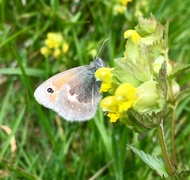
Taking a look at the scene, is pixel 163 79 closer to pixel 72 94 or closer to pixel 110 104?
pixel 110 104

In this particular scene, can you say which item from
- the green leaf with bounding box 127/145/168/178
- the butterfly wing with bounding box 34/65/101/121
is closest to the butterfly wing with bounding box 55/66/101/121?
the butterfly wing with bounding box 34/65/101/121

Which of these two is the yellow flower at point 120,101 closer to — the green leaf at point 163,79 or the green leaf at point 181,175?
the green leaf at point 163,79

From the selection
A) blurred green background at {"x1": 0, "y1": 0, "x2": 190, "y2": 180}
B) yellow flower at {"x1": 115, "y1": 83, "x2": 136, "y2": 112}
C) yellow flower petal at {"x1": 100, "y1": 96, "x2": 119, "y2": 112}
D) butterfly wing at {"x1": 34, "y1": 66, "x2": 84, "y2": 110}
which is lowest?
blurred green background at {"x1": 0, "y1": 0, "x2": 190, "y2": 180}

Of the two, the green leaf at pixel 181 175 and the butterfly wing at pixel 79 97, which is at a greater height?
the butterfly wing at pixel 79 97

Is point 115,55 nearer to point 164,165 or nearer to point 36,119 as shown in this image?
point 36,119

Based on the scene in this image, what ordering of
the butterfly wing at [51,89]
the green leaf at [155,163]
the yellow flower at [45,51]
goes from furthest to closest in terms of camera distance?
the yellow flower at [45,51] < the butterfly wing at [51,89] < the green leaf at [155,163]

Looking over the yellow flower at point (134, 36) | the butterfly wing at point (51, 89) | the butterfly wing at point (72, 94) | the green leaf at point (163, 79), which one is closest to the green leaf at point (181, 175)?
the green leaf at point (163, 79)

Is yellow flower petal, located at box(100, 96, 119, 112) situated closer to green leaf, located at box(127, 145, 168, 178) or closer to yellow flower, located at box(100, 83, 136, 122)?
yellow flower, located at box(100, 83, 136, 122)

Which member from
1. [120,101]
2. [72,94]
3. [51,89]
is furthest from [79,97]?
[120,101]
